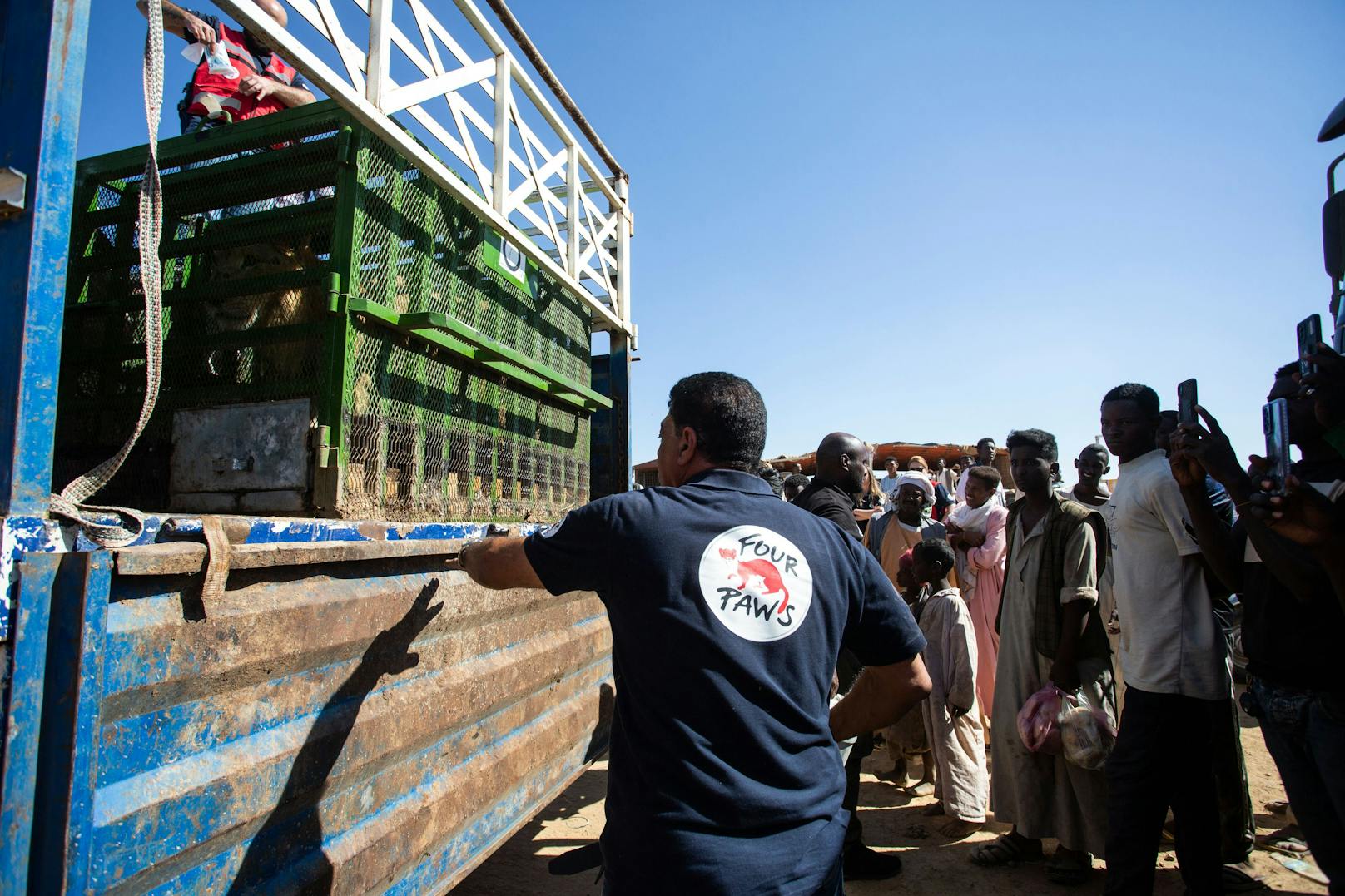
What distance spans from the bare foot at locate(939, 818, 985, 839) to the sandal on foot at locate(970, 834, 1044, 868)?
270mm

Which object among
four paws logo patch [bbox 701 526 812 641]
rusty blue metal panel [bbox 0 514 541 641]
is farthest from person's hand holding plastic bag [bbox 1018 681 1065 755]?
rusty blue metal panel [bbox 0 514 541 641]

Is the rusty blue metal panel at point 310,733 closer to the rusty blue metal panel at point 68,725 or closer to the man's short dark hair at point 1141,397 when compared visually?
the rusty blue metal panel at point 68,725

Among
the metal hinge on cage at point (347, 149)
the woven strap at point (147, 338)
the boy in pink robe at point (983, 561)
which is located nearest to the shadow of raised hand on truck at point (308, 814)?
the woven strap at point (147, 338)

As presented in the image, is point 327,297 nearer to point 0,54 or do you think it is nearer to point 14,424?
point 0,54

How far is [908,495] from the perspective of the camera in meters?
4.84

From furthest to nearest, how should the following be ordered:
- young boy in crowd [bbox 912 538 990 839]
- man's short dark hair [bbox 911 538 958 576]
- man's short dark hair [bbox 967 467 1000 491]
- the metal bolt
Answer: man's short dark hair [bbox 967 467 1000 491] → man's short dark hair [bbox 911 538 958 576] → young boy in crowd [bbox 912 538 990 839] → the metal bolt

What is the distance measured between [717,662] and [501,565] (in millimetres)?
539

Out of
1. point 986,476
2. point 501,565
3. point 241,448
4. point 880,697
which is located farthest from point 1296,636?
point 241,448

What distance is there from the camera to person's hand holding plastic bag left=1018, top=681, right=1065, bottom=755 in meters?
3.05

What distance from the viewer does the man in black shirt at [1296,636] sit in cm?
206

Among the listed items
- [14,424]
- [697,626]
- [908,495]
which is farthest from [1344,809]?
[14,424]

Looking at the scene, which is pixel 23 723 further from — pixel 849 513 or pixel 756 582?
pixel 849 513

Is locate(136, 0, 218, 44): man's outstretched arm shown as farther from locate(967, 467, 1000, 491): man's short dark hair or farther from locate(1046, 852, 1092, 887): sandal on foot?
locate(1046, 852, 1092, 887): sandal on foot

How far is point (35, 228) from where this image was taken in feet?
3.97
